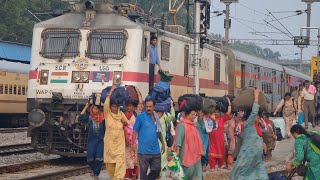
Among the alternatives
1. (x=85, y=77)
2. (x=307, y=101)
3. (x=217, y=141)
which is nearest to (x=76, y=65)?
(x=85, y=77)

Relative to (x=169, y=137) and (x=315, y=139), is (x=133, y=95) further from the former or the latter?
(x=315, y=139)

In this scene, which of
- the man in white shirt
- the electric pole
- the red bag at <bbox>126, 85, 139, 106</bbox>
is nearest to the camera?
the red bag at <bbox>126, 85, 139, 106</bbox>

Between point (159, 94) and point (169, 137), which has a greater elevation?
point (159, 94)

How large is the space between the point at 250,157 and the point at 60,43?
7.71m

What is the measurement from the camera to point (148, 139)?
408 inches

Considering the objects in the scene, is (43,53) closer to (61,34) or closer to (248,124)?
(61,34)

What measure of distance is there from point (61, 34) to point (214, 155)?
171 inches

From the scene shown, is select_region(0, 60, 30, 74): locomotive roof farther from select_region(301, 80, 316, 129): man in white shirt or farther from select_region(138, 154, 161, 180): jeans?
select_region(138, 154, 161, 180): jeans

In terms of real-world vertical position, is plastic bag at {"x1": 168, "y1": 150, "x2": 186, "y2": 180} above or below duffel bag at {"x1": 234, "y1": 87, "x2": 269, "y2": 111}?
below

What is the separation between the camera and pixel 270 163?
641 inches

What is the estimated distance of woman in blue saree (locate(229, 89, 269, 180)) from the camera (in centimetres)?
950

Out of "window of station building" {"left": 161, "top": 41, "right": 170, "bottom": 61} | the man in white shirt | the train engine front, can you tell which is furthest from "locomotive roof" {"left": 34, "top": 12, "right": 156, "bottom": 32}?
the man in white shirt

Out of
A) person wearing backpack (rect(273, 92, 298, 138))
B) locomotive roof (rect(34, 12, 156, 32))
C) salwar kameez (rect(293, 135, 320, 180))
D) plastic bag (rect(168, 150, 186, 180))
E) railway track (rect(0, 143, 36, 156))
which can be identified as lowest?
railway track (rect(0, 143, 36, 156))

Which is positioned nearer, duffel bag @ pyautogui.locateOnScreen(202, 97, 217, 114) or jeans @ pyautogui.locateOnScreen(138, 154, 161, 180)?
jeans @ pyautogui.locateOnScreen(138, 154, 161, 180)
